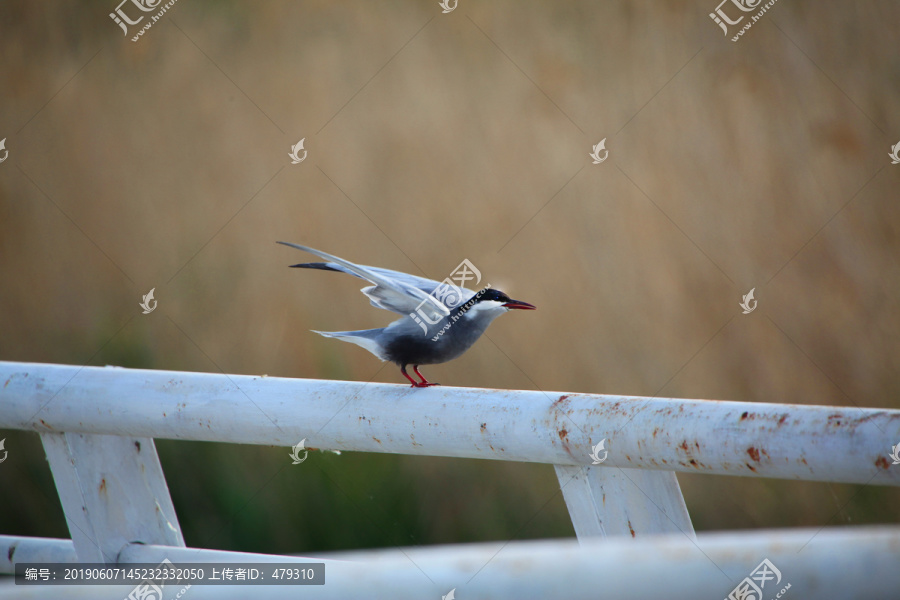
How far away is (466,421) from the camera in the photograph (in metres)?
1.42

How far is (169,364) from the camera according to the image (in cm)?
460

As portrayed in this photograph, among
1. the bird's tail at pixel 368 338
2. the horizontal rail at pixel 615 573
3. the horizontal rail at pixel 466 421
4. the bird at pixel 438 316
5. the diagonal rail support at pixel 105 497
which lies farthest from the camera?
the bird's tail at pixel 368 338

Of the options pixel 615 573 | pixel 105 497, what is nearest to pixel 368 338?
pixel 105 497

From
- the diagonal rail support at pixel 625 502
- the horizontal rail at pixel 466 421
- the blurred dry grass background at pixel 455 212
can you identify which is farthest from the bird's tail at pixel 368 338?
the blurred dry grass background at pixel 455 212

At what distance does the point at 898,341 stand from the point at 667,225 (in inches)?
52.2

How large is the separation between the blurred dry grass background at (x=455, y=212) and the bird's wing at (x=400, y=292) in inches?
89.3

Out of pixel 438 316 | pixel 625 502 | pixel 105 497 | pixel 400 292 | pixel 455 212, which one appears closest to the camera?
pixel 625 502

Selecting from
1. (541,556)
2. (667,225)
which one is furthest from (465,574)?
(667,225)

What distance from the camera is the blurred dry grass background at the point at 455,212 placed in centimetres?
409

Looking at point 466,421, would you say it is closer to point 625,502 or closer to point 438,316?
point 625,502

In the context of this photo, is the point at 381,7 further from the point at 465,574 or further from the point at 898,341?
the point at 465,574

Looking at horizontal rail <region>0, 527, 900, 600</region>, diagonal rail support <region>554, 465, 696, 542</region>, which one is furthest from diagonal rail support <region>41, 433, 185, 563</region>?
horizontal rail <region>0, 527, 900, 600</region>

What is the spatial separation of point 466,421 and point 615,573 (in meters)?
0.82

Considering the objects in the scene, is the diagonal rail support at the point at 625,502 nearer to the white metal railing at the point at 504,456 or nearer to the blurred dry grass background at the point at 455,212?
the white metal railing at the point at 504,456
